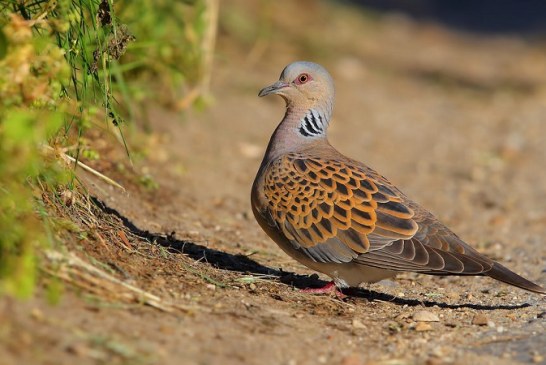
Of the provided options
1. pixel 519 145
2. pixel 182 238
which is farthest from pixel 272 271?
pixel 519 145

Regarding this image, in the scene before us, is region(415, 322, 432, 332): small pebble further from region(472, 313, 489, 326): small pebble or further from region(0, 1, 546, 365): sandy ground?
region(472, 313, 489, 326): small pebble

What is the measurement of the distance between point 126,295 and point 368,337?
3.85 ft

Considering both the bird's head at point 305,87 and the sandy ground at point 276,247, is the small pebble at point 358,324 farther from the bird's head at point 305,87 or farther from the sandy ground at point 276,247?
the bird's head at point 305,87

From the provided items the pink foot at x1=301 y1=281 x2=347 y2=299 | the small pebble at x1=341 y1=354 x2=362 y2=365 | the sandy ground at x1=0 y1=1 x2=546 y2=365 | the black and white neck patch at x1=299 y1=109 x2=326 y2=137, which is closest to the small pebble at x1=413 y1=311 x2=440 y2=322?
the sandy ground at x1=0 y1=1 x2=546 y2=365

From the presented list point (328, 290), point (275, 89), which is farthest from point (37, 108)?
point (275, 89)

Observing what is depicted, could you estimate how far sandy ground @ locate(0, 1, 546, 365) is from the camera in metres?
3.78

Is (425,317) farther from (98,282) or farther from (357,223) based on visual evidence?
(98,282)

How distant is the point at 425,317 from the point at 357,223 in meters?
0.62

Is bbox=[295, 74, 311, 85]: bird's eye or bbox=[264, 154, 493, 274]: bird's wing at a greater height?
bbox=[295, 74, 311, 85]: bird's eye

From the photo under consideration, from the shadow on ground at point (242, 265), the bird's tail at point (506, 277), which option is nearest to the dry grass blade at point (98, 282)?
the shadow on ground at point (242, 265)

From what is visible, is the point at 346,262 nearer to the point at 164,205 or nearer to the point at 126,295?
the point at 126,295

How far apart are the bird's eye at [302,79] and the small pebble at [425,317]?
1763 mm

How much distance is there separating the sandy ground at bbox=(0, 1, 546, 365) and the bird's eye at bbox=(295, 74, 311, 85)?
1.11 meters

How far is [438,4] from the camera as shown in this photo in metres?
19.4
